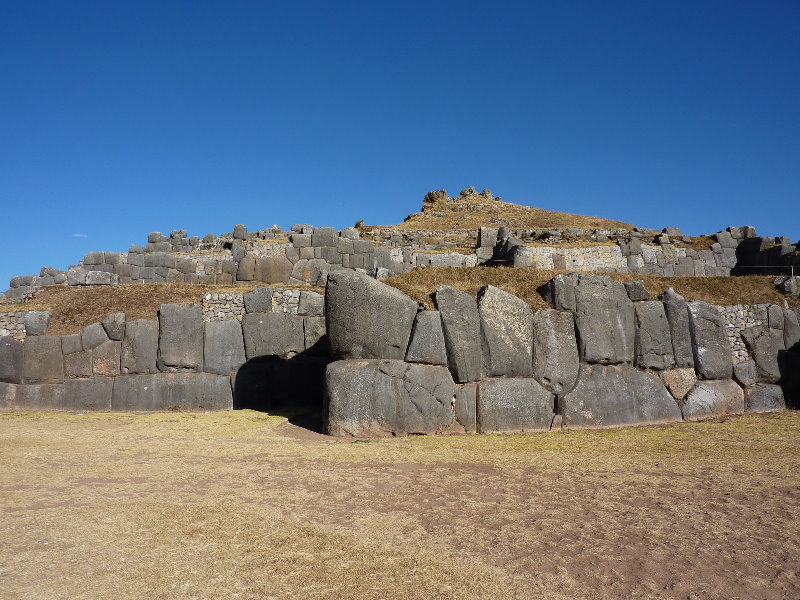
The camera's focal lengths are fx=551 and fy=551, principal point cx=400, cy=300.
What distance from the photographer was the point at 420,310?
11.0 meters

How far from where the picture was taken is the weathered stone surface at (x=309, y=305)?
51.2 feet

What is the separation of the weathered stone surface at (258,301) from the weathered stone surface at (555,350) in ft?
24.3

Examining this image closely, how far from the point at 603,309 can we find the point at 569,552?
311 inches

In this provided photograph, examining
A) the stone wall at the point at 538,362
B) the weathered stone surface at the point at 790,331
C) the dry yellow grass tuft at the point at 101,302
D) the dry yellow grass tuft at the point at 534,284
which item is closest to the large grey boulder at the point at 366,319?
the stone wall at the point at 538,362

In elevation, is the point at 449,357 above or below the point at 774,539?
above

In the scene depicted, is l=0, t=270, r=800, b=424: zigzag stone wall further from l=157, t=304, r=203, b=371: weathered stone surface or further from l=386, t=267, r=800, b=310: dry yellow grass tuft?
l=386, t=267, r=800, b=310: dry yellow grass tuft

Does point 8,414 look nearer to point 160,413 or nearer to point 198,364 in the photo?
point 160,413

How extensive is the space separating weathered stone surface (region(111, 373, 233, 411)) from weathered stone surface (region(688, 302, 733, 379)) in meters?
11.7

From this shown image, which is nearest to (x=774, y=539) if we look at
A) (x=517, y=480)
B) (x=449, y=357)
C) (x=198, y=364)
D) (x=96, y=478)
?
(x=517, y=480)

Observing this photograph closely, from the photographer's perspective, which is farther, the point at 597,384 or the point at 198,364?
the point at 198,364

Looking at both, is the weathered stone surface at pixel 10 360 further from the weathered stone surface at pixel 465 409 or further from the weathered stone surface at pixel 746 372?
the weathered stone surface at pixel 746 372

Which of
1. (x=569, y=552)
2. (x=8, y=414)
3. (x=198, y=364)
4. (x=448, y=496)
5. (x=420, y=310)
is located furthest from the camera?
(x=198, y=364)

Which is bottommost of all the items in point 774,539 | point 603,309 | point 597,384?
point 774,539

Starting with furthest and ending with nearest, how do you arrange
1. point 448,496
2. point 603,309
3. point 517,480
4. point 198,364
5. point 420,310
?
point 198,364 → point 603,309 → point 420,310 → point 517,480 → point 448,496
